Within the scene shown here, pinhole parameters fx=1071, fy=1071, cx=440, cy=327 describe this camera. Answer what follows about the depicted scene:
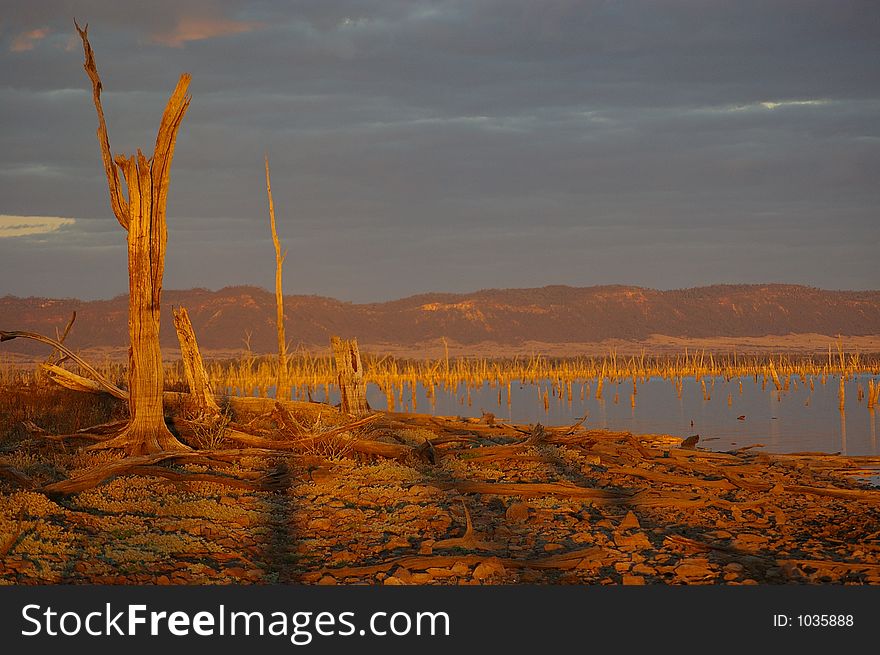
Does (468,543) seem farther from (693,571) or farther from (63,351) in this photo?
(63,351)

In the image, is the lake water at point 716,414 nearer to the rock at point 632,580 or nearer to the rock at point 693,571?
the rock at point 693,571

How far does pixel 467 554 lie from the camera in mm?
8539

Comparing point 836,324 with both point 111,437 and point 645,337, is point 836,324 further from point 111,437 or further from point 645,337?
point 111,437

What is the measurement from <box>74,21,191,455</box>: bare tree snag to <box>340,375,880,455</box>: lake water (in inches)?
469

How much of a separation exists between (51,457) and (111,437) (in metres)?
0.85

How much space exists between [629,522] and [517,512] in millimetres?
1073

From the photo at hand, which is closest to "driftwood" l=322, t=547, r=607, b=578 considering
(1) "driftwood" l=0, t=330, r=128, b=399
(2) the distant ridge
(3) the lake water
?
(1) "driftwood" l=0, t=330, r=128, b=399

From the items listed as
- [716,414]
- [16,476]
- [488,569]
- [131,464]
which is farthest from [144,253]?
[716,414]

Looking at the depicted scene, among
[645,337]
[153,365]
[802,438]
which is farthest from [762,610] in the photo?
[645,337]

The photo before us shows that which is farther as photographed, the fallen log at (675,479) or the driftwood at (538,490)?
the fallen log at (675,479)

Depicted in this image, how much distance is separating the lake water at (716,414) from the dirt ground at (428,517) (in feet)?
30.0

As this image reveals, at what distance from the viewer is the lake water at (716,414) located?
2404 cm

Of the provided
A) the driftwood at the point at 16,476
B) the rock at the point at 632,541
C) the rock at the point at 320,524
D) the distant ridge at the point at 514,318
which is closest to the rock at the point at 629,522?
the rock at the point at 632,541

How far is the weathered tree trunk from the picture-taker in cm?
1709
